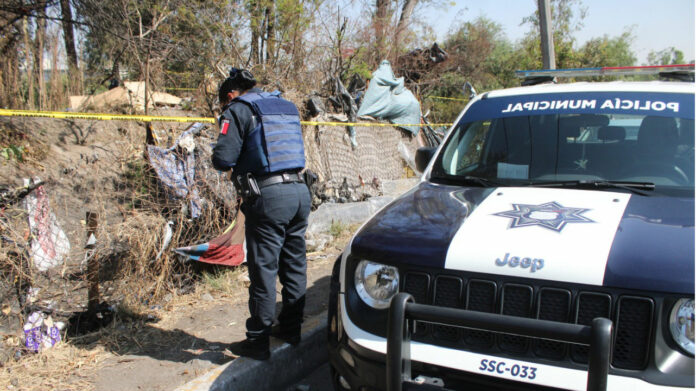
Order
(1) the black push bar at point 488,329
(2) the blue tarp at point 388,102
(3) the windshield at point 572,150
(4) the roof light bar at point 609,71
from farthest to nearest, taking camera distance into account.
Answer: (2) the blue tarp at point 388,102 < (4) the roof light bar at point 609,71 < (3) the windshield at point 572,150 < (1) the black push bar at point 488,329

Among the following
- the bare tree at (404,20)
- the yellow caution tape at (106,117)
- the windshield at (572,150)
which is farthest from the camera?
the bare tree at (404,20)

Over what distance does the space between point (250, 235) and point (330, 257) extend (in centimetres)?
276

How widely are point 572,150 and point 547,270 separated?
55.4 inches

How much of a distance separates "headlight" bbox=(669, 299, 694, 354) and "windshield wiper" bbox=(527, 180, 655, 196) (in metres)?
0.97

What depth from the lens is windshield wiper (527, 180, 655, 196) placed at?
294 centimetres

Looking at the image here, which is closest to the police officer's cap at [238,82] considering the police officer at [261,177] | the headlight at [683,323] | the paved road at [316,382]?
the police officer at [261,177]

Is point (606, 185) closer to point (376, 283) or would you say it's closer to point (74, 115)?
point (376, 283)

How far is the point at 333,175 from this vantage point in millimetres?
8820

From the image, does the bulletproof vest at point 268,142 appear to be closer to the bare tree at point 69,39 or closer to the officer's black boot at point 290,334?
the officer's black boot at point 290,334

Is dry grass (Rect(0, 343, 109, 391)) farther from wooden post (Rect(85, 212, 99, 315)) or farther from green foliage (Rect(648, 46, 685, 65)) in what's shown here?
green foliage (Rect(648, 46, 685, 65))

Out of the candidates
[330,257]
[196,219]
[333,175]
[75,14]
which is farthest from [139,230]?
[75,14]

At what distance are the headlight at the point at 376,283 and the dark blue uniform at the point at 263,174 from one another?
934 mm

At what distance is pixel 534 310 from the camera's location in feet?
7.44

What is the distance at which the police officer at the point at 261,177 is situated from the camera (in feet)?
11.3
